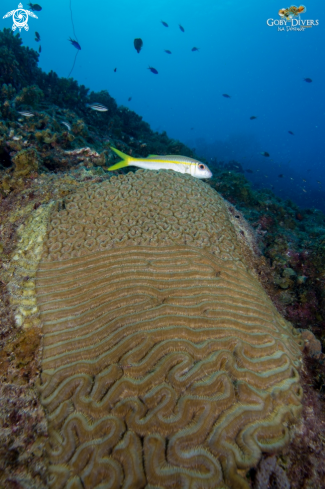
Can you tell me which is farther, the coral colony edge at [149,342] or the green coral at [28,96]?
the green coral at [28,96]

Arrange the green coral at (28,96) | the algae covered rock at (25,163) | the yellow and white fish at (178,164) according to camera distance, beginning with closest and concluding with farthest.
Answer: the algae covered rock at (25,163), the yellow and white fish at (178,164), the green coral at (28,96)

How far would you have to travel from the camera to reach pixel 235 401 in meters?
2.38

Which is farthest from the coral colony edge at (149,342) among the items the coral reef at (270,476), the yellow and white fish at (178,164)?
the yellow and white fish at (178,164)

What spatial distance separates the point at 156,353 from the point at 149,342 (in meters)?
0.15

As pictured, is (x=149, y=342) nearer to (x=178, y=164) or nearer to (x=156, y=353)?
(x=156, y=353)

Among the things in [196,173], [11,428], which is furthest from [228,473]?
[196,173]

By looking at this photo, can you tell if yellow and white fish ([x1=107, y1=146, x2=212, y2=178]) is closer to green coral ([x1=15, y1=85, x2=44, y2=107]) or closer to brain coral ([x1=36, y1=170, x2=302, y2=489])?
brain coral ([x1=36, y1=170, x2=302, y2=489])

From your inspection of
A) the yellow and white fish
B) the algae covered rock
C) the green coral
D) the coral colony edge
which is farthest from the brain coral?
the green coral

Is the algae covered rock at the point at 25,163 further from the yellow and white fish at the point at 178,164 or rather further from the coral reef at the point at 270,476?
the coral reef at the point at 270,476

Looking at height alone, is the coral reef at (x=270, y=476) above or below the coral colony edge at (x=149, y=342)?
below

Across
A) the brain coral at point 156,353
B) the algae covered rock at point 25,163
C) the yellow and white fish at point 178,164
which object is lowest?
the brain coral at point 156,353

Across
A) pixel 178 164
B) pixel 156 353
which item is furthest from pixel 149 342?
pixel 178 164

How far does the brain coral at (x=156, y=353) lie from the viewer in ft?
6.73

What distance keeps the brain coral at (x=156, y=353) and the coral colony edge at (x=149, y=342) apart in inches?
0.5
